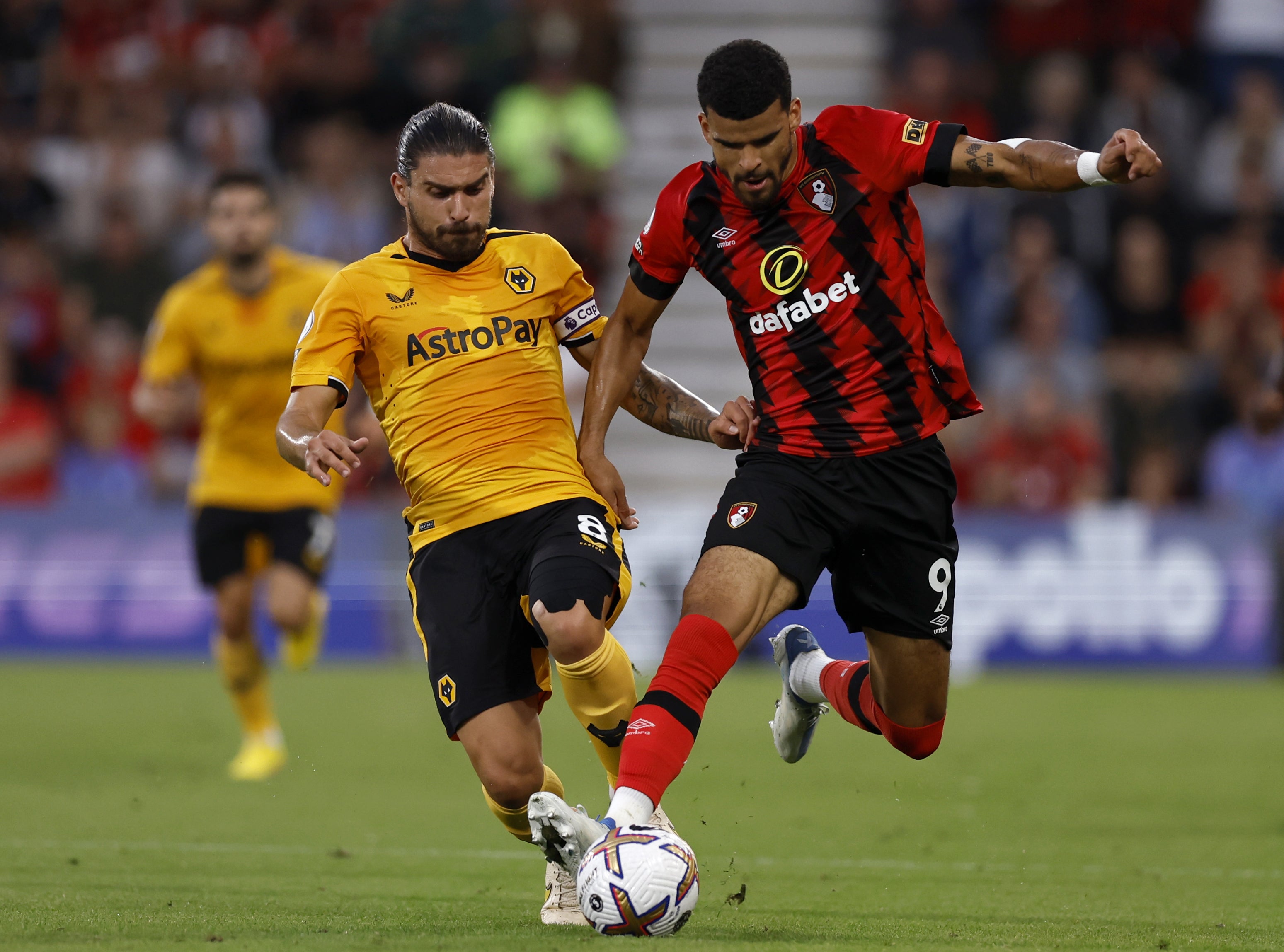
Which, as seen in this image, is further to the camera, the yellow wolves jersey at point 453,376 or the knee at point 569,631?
the yellow wolves jersey at point 453,376

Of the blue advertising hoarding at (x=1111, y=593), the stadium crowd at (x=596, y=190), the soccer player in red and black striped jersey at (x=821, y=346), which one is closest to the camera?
the soccer player in red and black striped jersey at (x=821, y=346)

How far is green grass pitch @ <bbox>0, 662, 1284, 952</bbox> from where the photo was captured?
16.9 ft

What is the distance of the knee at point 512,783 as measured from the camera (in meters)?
5.51

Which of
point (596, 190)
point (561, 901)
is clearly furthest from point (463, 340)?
point (596, 190)

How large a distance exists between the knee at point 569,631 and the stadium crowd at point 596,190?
958 centimetres

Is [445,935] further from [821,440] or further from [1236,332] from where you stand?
[1236,332]

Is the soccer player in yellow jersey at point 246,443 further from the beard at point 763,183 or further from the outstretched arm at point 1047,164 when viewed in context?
the outstretched arm at point 1047,164

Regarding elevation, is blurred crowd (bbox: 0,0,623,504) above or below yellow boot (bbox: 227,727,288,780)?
above

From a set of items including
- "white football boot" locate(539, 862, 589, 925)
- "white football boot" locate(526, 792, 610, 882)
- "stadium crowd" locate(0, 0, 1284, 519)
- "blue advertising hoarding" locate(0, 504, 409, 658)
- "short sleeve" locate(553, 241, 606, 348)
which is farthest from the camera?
"stadium crowd" locate(0, 0, 1284, 519)

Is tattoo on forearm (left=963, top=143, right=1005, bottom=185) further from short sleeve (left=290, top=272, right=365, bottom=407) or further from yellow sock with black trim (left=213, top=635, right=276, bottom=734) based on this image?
yellow sock with black trim (left=213, top=635, right=276, bottom=734)

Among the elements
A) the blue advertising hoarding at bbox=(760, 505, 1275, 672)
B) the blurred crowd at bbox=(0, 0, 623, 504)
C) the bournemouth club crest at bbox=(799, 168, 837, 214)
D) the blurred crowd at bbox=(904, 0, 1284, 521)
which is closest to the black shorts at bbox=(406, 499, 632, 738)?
the bournemouth club crest at bbox=(799, 168, 837, 214)

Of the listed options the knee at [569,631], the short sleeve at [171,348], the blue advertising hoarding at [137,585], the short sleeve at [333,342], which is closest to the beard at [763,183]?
the short sleeve at [333,342]

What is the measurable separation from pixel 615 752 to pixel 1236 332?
35.2 ft

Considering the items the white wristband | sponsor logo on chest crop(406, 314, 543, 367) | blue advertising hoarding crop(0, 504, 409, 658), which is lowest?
blue advertising hoarding crop(0, 504, 409, 658)
